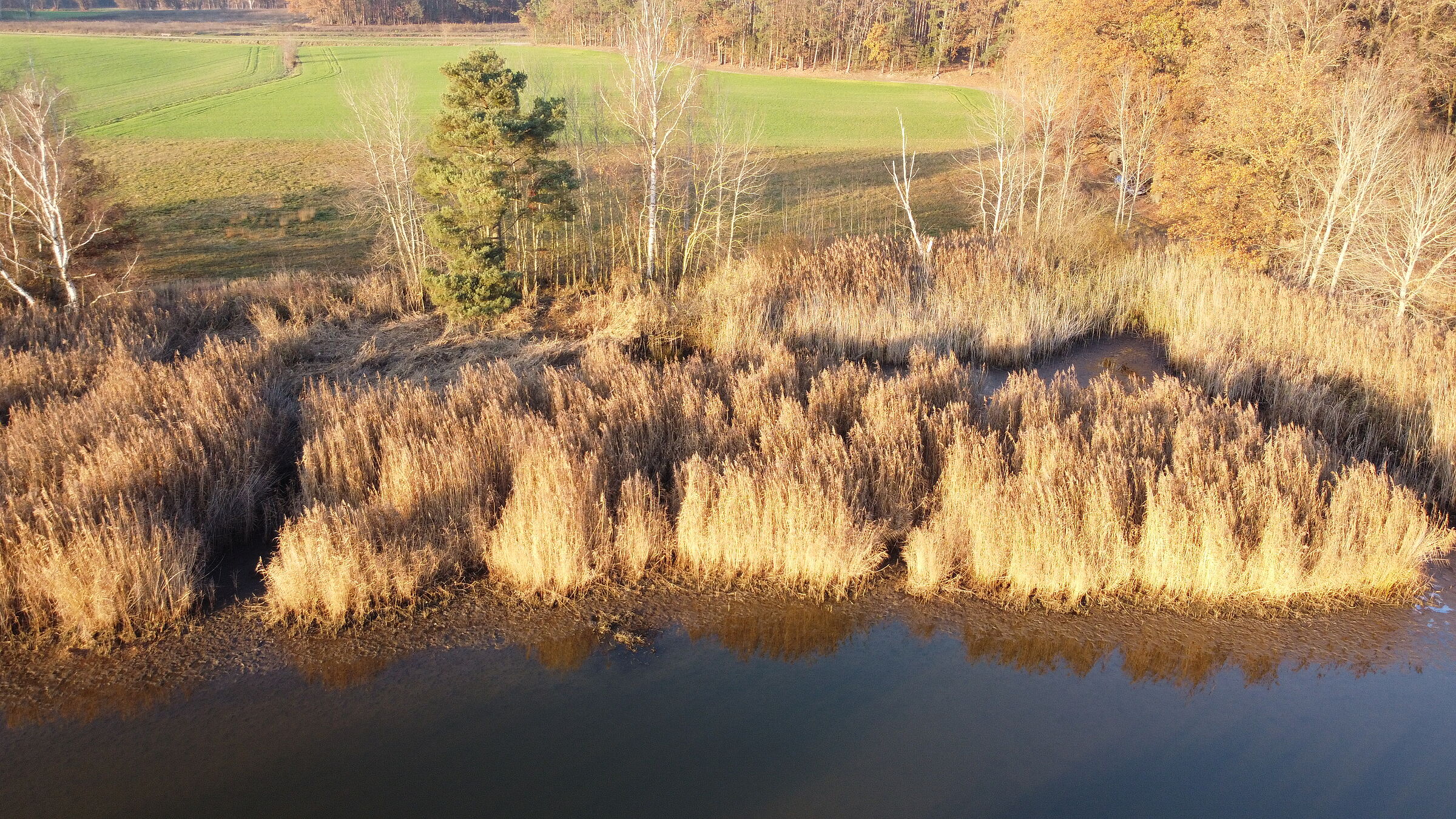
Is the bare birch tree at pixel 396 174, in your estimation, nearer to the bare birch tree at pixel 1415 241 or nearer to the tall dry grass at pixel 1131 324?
the tall dry grass at pixel 1131 324

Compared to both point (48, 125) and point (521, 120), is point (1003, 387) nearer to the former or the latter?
point (521, 120)

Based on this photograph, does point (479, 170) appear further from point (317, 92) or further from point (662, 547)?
point (317, 92)

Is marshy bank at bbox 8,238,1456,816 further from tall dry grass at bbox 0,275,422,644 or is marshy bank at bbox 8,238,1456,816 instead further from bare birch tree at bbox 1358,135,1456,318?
bare birch tree at bbox 1358,135,1456,318

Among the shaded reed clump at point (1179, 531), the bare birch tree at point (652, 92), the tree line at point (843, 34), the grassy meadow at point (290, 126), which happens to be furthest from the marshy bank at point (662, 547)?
the tree line at point (843, 34)

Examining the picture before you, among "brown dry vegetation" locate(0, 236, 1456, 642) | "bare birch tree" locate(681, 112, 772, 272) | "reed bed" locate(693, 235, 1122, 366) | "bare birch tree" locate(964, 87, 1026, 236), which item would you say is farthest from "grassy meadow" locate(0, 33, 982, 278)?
"brown dry vegetation" locate(0, 236, 1456, 642)

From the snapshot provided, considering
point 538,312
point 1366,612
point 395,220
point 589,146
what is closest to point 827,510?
point 1366,612

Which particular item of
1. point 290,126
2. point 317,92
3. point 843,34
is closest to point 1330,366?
point 290,126
